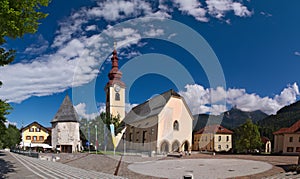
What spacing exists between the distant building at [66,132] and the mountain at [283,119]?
56.7 metres

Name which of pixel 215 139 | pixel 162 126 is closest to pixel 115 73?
pixel 162 126

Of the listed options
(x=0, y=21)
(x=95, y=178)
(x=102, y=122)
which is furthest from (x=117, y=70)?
(x=0, y=21)

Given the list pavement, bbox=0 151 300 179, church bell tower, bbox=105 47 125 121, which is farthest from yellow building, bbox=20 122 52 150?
pavement, bbox=0 151 300 179

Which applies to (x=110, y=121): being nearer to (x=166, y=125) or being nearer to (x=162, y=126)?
(x=162, y=126)

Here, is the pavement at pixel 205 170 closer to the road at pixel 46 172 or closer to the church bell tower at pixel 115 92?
the road at pixel 46 172

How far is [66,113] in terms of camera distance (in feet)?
178

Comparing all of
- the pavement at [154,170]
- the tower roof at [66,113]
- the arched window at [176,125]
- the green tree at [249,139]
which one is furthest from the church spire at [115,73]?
the pavement at [154,170]

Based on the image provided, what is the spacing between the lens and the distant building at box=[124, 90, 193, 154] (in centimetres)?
4666

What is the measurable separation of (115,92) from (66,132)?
1608cm

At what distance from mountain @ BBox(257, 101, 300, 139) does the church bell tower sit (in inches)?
1795

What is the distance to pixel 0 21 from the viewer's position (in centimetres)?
816

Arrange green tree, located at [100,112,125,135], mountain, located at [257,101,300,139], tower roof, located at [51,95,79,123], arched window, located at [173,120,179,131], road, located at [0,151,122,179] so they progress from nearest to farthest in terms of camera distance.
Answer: road, located at [0,151,122,179]
arched window, located at [173,120,179,131]
tower roof, located at [51,95,79,123]
green tree, located at [100,112,125,135]
mountain, located at [257,101,300,139]

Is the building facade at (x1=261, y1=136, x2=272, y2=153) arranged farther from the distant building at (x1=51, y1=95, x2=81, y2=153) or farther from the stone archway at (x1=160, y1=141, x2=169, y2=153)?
the distant building at (x1=51, y1=95, x2=81, y2=153)

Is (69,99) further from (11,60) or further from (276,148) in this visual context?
(11,60)
